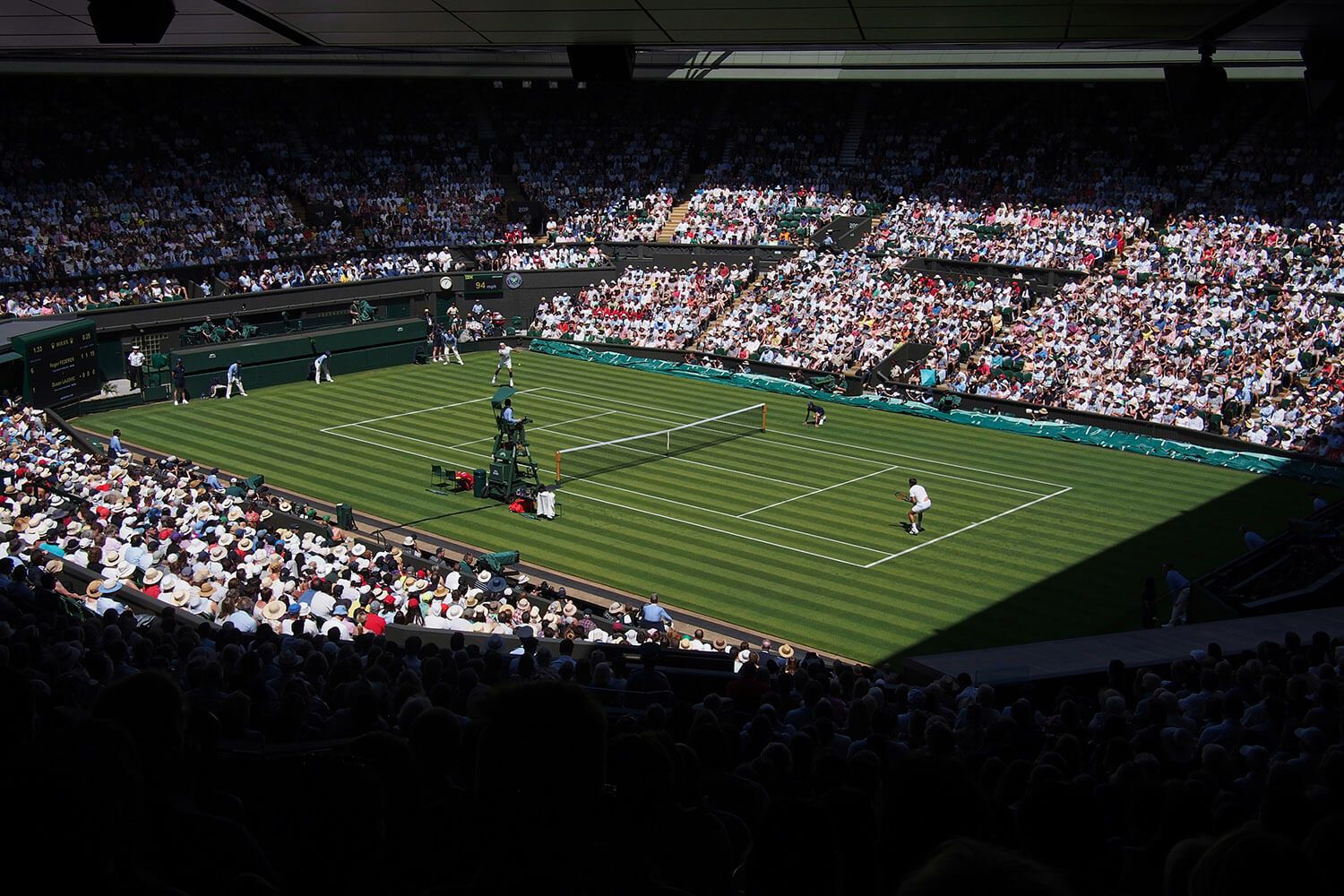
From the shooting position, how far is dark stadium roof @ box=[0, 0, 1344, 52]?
348 inches

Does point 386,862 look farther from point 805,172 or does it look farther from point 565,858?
point 805,172

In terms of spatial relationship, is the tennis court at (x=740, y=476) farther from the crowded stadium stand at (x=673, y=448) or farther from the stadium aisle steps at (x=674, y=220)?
the stadium aisle steps at (x=674, y=220)

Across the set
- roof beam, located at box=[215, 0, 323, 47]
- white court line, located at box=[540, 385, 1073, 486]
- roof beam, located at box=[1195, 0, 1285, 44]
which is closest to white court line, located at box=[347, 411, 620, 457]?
white court line, located at box=[540, 385, 1073, 486]

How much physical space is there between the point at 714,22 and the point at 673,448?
92.2 feet

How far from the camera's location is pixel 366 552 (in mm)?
→ 23078

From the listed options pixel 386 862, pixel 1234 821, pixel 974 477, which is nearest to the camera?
pixel 386 862

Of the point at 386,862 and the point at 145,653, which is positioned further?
the point at 145,653

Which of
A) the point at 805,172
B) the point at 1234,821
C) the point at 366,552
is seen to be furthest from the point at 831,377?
the point at 1234,821

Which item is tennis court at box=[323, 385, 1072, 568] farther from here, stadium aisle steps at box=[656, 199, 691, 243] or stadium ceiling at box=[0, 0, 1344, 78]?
stadium aisle steps at box=[656, 199, 691, 243]

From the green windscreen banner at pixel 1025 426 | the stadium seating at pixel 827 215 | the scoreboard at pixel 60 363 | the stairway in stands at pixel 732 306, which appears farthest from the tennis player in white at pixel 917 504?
the scoreboard at pixel 60 363

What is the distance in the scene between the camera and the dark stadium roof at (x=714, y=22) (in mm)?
8836

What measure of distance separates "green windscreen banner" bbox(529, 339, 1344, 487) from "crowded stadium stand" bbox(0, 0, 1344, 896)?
0.52 ft

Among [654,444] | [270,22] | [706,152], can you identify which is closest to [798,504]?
[654,444]

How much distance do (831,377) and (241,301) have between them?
23.0m
